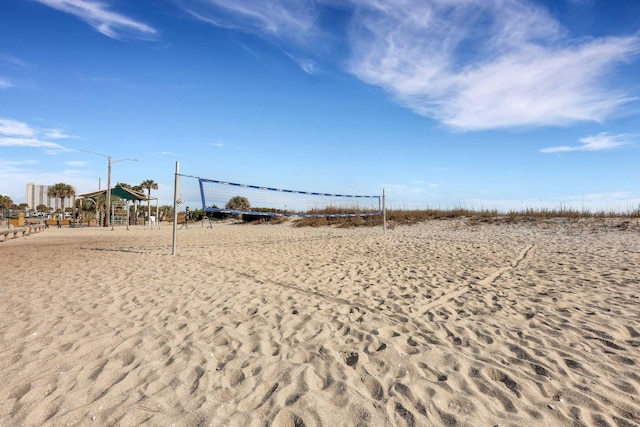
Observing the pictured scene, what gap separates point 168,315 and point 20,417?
1770mm

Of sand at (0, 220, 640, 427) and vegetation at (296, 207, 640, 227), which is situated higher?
vegetation at (296, 207, 640, 227)

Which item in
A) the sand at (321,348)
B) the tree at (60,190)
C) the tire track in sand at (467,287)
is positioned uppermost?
the tree at (60,190)

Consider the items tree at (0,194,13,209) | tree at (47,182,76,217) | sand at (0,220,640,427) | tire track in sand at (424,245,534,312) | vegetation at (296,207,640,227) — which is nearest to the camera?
sand at (0,220,640,427)

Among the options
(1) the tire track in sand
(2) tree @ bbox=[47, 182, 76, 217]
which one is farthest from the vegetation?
(2) tree @ bbox=[47, 182, 76, 217]

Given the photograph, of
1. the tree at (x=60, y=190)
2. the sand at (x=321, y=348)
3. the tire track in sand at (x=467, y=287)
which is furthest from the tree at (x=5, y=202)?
the tire track in sand at (x=467, y=287)

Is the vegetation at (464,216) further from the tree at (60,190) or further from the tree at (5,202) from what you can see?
the tree at (5,202)

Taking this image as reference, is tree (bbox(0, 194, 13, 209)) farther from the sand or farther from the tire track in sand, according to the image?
the tire track in sand

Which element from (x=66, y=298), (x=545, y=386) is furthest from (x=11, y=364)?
(x=545, y=386)

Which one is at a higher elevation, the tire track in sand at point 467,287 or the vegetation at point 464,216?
the vegetation at point 464,216

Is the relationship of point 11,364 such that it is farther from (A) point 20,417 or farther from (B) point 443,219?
(B) point 443,219

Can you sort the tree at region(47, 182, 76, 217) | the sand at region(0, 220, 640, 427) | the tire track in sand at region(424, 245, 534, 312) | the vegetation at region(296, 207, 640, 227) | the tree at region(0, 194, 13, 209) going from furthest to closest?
the tree at region(0, 194, 13, 209)
the tree at region(47, 182, 76, 217)
the vegetation at region(296, 207, 640, 227)
the tire track in sand at region(424, 245, 534, 312)
the sand at region(0, 220, 640, 427)

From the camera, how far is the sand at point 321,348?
209 cm

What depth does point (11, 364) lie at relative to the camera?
105 inches

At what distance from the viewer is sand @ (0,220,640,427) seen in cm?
209
